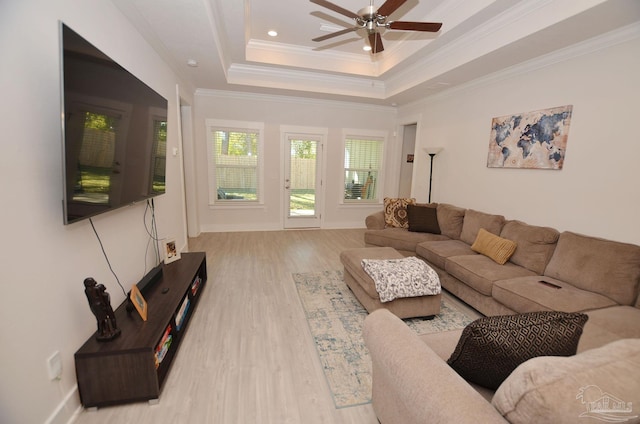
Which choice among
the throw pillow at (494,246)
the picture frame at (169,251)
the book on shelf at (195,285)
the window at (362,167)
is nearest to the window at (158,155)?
the picture frame at (169,251)

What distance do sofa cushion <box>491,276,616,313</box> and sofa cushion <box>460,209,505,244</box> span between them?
92cm

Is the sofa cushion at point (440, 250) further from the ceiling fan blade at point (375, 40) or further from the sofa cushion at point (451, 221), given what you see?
the ceiling fan blade at point (375, 40)

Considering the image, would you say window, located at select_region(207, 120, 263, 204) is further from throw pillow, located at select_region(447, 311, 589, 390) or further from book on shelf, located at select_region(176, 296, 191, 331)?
throw pillow, located at select_region(447, 311, 589, 390)

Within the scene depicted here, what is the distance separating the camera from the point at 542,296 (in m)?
2.15

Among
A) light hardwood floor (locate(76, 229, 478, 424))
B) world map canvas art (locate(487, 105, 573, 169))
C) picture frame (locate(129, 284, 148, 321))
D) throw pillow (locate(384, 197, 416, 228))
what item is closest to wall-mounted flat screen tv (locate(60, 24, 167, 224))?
picture frame (locate(129, 284, 148, 321))

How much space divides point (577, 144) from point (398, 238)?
2127 mm

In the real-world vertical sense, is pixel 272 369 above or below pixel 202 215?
below

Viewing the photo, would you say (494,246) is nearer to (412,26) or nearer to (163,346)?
(412,26)

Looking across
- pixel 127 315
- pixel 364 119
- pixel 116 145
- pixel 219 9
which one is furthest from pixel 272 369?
pixel 364 119

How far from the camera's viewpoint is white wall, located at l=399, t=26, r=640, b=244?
238 cm

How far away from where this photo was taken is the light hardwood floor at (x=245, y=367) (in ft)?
5.19

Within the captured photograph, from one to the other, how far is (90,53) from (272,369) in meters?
2.23

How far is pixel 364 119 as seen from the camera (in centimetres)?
584

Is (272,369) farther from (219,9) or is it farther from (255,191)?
(255,191)
